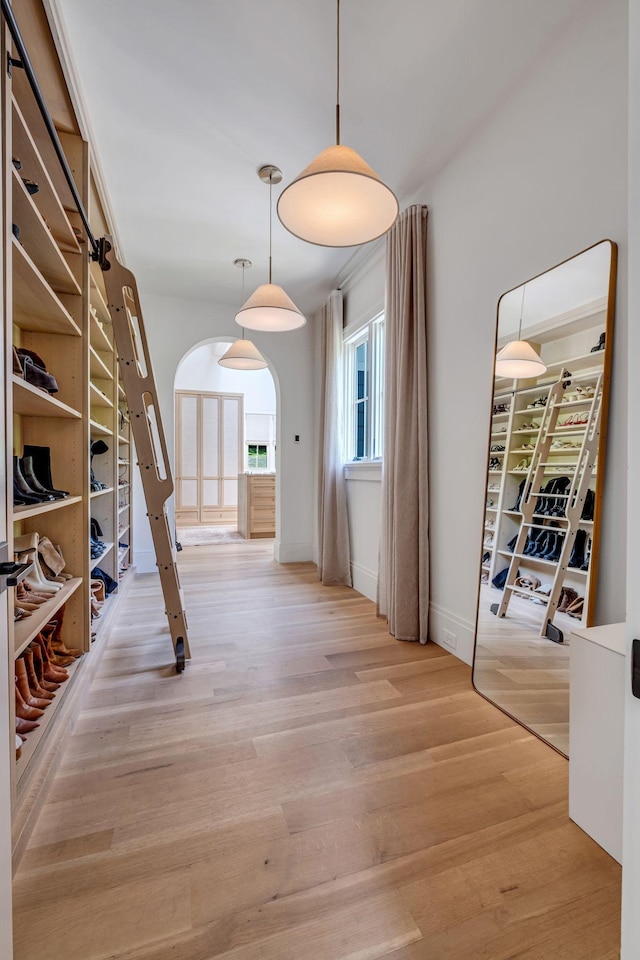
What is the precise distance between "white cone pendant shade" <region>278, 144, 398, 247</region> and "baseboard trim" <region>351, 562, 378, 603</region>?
251 cm

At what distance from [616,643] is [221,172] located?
3112 mm

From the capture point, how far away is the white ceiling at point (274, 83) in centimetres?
167

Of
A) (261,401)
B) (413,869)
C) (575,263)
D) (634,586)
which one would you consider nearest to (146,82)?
(575,263)

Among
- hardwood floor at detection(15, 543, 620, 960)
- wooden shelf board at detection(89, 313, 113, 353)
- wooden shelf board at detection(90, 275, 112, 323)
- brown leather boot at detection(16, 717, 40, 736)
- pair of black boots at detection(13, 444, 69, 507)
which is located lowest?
hardwood floor at detection(15, 543, 620, 960)

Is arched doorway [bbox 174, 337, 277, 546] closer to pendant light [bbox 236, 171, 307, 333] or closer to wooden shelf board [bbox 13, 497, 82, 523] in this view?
pendant light [bbox 236, 171, 307, 333]

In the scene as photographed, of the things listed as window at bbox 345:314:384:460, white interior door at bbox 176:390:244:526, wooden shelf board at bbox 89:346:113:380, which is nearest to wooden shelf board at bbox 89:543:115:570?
wooden shelf board at bbox 89:346:113:380

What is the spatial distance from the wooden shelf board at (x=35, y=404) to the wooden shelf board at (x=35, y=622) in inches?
31.1

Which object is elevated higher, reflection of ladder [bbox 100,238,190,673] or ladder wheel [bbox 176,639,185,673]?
reflection of ladder [bbox 100,238,190,673]

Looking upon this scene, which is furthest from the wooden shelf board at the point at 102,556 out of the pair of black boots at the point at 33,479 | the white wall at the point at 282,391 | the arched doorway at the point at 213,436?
the arched doorway at the point at 213,436

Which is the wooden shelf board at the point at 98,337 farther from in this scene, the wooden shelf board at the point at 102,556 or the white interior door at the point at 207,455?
the white interior door at the point at 207,455

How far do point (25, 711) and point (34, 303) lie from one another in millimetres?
1563

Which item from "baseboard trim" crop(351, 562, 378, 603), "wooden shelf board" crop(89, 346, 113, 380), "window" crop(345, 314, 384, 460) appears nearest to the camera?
"wooden shelf board" crop(89, 346, 113, 380)

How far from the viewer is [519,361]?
6.48ft

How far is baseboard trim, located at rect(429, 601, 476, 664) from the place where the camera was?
233cm
